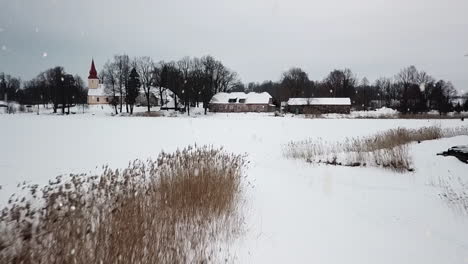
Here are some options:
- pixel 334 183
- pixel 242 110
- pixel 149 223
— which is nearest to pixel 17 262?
pixel 149 223

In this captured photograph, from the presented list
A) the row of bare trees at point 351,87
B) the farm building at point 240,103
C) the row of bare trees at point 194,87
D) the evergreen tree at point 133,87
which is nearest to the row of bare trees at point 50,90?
the row of bare trees at point 194,87

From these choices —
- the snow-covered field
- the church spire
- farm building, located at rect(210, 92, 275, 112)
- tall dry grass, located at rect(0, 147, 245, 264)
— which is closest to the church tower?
the church spire

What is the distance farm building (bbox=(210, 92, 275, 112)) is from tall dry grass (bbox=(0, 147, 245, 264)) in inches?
2795

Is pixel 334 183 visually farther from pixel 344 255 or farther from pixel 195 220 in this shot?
pixel 195 220

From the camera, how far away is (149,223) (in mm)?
3672

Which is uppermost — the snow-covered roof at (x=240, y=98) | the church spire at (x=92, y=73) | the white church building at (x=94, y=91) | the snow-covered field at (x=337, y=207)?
the church spire at (x=92, y=73)

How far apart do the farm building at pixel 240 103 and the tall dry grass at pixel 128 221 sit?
71.0 m

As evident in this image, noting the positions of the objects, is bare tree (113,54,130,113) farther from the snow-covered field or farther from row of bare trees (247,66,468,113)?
the snow-covered field

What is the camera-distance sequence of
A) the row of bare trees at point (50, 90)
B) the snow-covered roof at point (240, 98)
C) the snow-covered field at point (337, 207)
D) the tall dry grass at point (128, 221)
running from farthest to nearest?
the snow-covered roof at point (240, 98) → the row of bare trees at point (50, 90) → the snow-covered field at point (337, 207) → the tall dry grass at point (128, 221)

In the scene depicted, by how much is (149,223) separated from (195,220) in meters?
1.23

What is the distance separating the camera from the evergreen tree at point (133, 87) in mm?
62653

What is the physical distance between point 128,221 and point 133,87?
68118mm

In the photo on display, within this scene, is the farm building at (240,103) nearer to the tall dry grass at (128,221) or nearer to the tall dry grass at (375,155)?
the tall dry grass at (375,155)

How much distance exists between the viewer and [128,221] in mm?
3453
